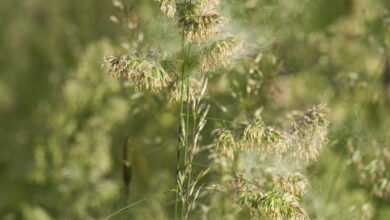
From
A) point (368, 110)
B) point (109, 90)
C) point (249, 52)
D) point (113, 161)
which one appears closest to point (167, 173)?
point (113, 161)

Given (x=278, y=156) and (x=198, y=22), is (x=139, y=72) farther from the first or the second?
(x=278, y=156)

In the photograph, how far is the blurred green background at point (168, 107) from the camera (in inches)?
160

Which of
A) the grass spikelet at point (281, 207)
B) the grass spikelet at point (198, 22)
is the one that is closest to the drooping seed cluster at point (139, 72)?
the grass spikelet at point (198, 22)

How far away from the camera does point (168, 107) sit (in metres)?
4.43

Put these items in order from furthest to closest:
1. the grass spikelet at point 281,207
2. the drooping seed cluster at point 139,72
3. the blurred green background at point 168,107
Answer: the blurred green background at point 168,107
the drooping seed cluster at point 139,72
the grass spikelet at point 281,207

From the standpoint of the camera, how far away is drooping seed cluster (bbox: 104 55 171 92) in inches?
120

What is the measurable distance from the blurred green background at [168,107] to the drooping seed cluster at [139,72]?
34 cm

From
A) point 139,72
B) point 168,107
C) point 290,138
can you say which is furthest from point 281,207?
point 168,107

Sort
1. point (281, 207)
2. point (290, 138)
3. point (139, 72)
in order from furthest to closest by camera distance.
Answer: point (290, 138), point (139, 72), point (281, 207)

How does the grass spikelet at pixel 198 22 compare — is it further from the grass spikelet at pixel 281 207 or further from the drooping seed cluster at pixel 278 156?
the grass spikelet at pixel 281 207

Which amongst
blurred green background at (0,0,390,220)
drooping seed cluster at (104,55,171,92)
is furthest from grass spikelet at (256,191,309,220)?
blurred green background at (0,0,390,220)

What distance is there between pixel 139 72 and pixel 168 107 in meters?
1.39

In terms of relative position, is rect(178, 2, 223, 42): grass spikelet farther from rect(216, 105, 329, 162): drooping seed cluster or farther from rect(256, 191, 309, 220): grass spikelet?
rect(256, 191, 309, 220): grass spikelet

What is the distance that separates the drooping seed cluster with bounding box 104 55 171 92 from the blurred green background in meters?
0.34
